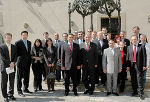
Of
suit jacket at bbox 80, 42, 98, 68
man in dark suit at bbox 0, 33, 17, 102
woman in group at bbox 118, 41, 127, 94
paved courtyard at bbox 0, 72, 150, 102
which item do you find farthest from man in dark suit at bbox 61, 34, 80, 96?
man in dark suit at bbox 0, 33, 17, 102

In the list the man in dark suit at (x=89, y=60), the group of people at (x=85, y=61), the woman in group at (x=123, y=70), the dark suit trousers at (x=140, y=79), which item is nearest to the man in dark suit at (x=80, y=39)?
the group of people at (x=85, y=61)

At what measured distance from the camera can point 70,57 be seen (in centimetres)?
622

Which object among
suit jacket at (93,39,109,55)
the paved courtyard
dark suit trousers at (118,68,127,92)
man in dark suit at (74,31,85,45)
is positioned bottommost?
the paved courtyard

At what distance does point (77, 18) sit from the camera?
13.3 metres

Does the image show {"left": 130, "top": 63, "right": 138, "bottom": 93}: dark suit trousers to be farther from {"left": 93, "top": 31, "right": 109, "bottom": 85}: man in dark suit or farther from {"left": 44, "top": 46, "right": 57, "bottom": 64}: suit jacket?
{"left": 44, "top": 46, "right": 57, "bottom": 64}: suit jacket

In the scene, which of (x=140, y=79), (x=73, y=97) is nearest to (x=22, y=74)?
(x=73, y=97)

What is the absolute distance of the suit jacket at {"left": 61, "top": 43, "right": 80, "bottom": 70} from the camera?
6.21 metres

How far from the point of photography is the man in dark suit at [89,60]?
20.6 feet

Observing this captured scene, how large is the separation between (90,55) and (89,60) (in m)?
0.14

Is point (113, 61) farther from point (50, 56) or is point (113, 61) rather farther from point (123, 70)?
point (50, 56)

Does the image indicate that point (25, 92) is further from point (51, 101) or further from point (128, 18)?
point (128, 18)

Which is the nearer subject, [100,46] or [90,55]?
[90,55]

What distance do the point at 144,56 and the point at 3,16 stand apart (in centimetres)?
1057

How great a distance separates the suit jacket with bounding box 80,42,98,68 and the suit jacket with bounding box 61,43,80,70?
0.14 m
